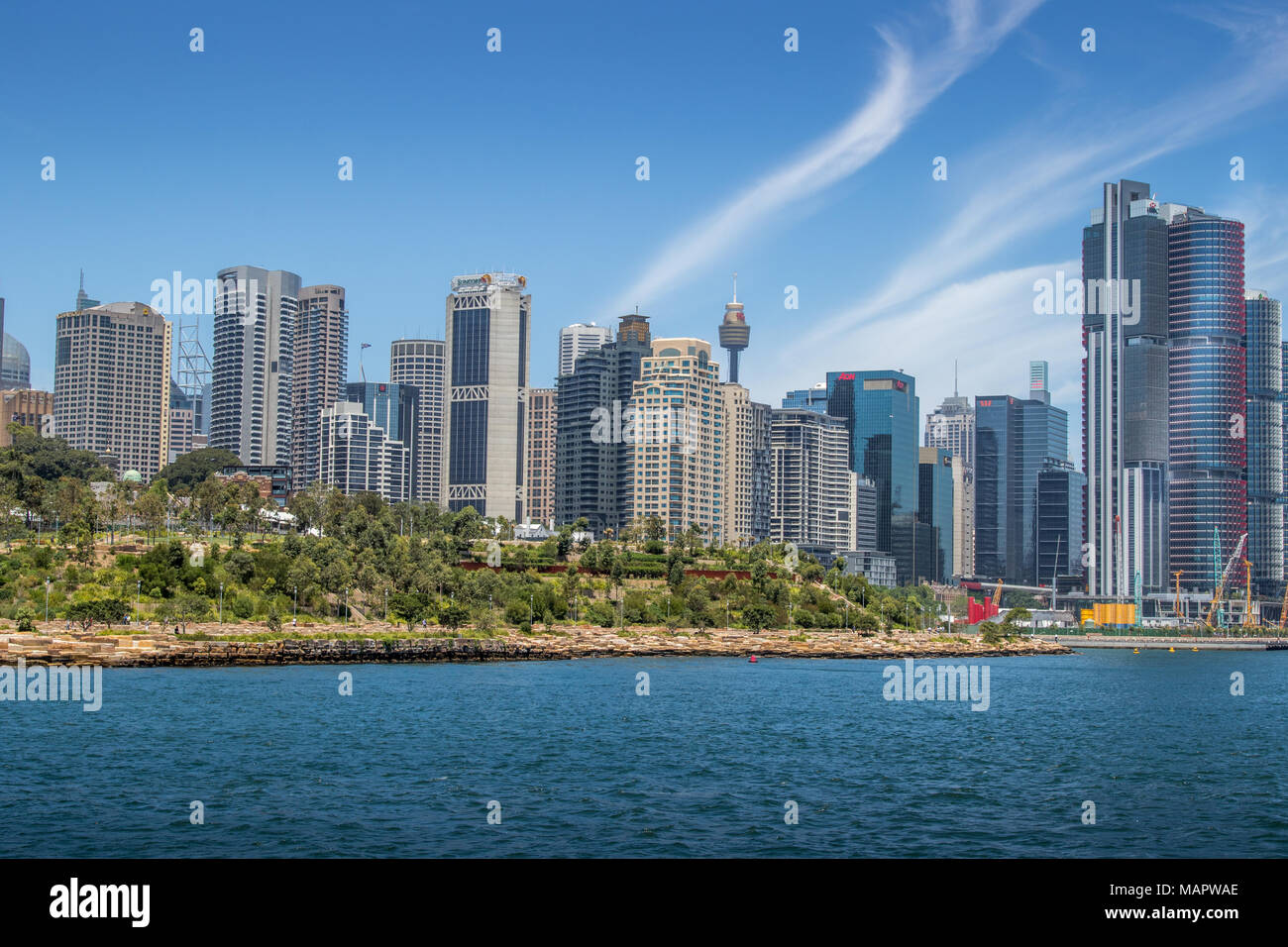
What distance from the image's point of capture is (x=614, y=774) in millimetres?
52938

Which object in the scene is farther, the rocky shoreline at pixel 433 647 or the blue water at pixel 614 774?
the rocky shoreline at pixel 433 647

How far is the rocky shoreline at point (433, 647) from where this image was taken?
106m

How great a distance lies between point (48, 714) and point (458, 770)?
33.1 meters

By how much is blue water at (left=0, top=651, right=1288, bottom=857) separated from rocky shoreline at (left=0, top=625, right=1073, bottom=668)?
13.0m

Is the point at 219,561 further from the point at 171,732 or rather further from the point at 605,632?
the point at 171,732

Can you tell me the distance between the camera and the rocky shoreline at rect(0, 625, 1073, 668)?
349ft

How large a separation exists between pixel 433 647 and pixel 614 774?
82723mm

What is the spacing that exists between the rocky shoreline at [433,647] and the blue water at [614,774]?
13032 millimetres

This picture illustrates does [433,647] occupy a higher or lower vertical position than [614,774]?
lower

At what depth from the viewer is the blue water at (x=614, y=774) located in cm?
3912

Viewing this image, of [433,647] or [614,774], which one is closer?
[614,774]
